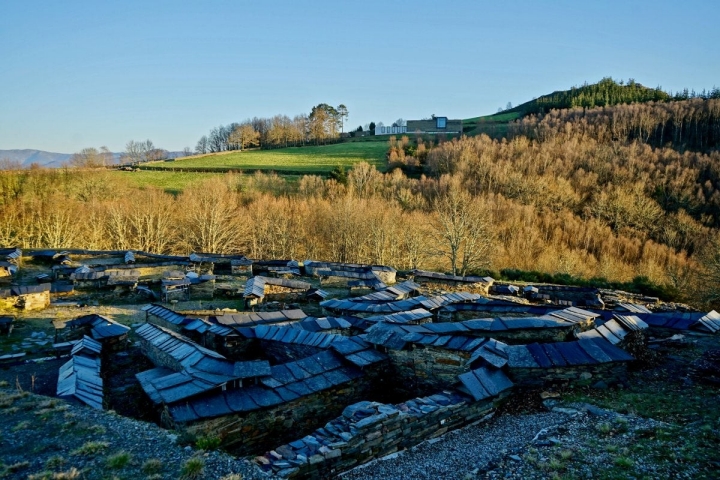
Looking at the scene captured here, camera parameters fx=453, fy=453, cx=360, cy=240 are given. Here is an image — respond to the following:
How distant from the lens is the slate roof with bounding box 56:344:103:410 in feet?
30.0

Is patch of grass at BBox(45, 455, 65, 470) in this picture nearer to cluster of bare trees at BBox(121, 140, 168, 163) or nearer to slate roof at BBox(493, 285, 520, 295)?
slate roof at BBox(493, 285, 520, 295)

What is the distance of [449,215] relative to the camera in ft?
134

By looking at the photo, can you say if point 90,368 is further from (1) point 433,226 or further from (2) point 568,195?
(2) point 568,195

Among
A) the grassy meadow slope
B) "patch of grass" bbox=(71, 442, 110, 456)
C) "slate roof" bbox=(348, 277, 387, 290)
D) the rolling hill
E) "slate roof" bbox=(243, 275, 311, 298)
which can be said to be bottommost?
"slate roof" bbox=(348, 277, 387, 290)

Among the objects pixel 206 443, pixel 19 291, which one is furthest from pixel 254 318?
pixel 19 291

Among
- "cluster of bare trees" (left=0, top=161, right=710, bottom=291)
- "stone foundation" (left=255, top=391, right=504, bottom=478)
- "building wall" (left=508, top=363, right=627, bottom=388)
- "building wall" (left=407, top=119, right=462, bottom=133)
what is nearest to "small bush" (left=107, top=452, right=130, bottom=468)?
"stone foundation" (left=255, top=391, right=504, bottom=478)

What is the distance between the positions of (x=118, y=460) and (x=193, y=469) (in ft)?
3.91

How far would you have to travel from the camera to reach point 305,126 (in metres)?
103

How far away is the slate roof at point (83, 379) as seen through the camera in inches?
360

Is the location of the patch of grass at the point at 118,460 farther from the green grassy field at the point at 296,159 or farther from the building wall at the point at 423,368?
the green grassy field at the point at 296,159

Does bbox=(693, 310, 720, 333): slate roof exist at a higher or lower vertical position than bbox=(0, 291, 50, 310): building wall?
lower

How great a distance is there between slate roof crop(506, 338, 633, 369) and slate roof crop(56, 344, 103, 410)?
8.62 meters

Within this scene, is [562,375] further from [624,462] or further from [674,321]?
[674,321]

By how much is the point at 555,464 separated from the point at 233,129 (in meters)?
116
